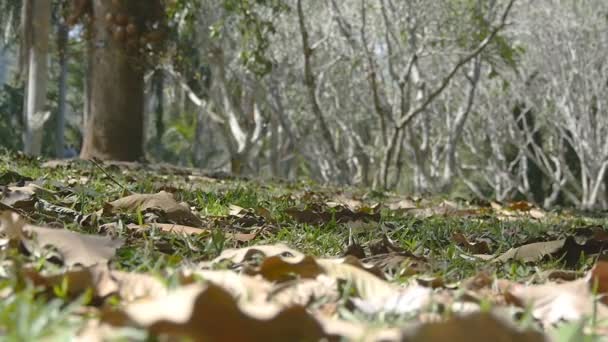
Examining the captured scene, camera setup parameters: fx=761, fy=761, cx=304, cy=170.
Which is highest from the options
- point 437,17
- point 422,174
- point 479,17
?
point 437,17

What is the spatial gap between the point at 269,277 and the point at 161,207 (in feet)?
4.22

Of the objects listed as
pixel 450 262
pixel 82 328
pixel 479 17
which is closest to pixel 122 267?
pixel 82 328

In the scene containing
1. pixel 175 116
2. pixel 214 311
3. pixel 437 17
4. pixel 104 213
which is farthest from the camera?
pixel 175 116

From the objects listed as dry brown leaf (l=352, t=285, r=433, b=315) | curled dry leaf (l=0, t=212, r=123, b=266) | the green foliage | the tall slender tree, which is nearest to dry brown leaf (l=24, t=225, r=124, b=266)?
curled dry leaf (l=0, t=212, r=123, b=266)

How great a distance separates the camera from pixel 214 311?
41.7 inches

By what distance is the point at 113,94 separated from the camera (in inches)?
308

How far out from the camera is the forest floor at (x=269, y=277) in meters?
1.07

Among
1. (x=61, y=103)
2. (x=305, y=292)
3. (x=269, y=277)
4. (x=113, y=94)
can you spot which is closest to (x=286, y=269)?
(x=269, y=277)

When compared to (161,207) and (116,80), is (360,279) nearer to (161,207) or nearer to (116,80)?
(161,207)

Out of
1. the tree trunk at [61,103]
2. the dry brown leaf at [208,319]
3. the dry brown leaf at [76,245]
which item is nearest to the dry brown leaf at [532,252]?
the dry brown leaf at [76,245]

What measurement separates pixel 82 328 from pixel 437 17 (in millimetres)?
15721

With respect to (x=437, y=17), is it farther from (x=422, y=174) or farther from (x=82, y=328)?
(x=82, y=328)

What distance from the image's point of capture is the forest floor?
42.0 inches

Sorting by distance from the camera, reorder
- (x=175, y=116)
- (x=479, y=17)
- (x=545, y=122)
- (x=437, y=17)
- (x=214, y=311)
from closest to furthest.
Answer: (x=214, y=311)
(x=479, y=17)
(x=437, y=17)
(x=545, y=122)
(x=175, y=116)
